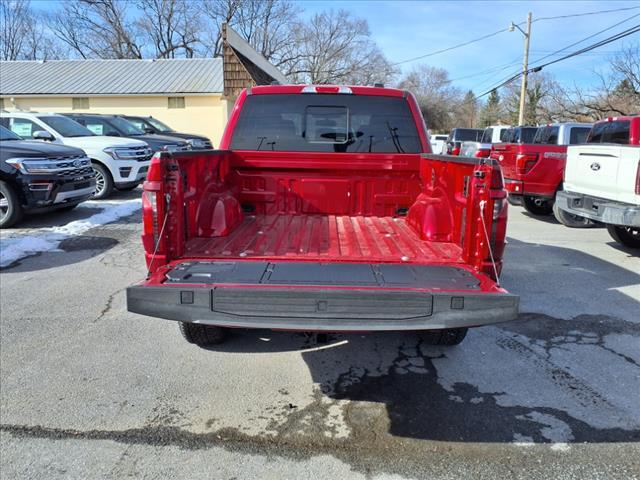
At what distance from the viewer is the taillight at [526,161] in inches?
387

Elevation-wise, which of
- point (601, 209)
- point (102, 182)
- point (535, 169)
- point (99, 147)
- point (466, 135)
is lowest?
point (102, 182)

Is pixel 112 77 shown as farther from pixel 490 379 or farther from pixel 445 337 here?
pixel 490 379

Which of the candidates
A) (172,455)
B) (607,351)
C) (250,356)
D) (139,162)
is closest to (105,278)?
(250,356)

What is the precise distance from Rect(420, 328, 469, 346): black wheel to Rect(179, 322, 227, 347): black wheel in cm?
171

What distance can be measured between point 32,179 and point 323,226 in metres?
6.36

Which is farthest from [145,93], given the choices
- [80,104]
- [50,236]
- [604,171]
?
[604,171]

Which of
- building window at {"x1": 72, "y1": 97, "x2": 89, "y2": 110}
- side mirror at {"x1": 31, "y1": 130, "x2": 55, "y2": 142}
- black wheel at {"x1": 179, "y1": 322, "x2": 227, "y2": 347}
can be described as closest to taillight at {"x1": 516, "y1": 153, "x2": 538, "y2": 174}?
black wheel at {"x1": 179, "y1": 322, "x2": 227, "y2": 347}

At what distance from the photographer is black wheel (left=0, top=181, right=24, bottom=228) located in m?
8.41

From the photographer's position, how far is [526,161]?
9867 millimetres

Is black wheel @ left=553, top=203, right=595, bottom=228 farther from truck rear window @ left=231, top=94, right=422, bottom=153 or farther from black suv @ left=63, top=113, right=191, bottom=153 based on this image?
black suv @ left=63, top=113, right=191, bottom=153

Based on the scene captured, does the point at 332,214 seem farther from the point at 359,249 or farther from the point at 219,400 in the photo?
the point at 219,400

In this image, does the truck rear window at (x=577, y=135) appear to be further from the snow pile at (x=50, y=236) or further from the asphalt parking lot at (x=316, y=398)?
the snow pile at (x=50, y=236)

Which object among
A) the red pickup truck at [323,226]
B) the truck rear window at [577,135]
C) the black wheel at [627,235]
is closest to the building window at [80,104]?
the truck rear window at [577,135]

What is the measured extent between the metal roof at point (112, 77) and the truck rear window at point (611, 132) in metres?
22.4
